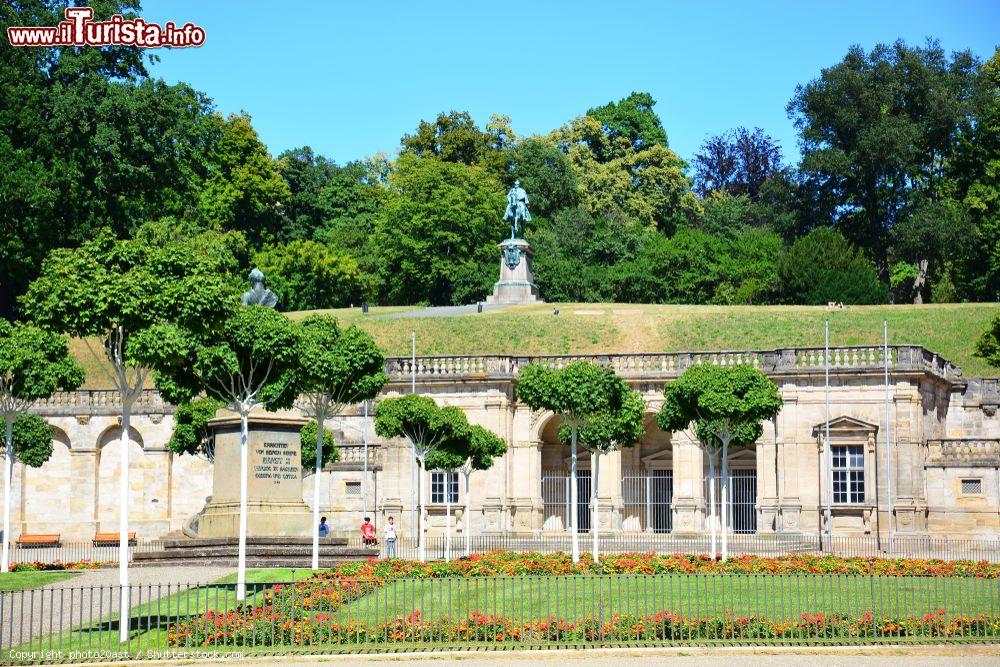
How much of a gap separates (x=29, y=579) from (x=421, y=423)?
11531 mm

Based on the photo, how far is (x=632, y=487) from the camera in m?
54.7

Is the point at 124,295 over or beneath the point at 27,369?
over

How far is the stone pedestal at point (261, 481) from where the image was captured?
36.3m

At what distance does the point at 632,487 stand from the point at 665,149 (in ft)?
153

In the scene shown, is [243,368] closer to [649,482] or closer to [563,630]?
[563,630]

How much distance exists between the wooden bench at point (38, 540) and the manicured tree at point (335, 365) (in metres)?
19.2

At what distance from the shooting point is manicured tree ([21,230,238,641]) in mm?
24812

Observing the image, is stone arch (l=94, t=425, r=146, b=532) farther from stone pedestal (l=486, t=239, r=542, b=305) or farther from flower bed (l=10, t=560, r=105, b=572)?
stone pedestal (l=486, t=239, r=542, b=305)

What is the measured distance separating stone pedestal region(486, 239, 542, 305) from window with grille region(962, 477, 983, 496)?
33308 mm

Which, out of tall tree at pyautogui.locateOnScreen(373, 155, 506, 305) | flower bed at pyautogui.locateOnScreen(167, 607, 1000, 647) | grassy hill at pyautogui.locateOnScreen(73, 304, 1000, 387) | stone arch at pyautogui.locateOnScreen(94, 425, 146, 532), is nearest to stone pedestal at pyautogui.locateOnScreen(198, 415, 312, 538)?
flower bed at pyautogui.locateOnScreen(167, 607, 1000, 647)

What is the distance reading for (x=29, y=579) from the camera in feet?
108

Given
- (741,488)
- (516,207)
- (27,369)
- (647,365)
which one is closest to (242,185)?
(516,207)

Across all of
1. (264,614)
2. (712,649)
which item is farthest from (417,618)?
(712,649)

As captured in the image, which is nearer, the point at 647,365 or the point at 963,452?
the point at 963,452
